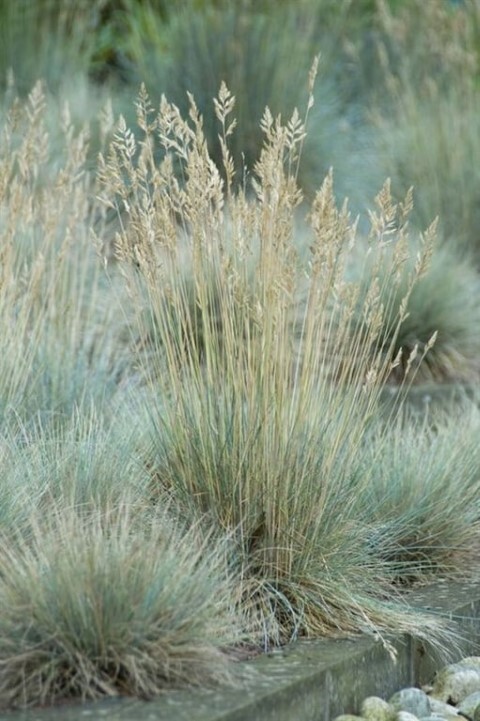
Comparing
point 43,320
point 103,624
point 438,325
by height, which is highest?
point 438,325

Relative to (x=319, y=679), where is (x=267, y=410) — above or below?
above

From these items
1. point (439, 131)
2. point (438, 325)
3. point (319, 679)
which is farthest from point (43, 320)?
point (439, 131)

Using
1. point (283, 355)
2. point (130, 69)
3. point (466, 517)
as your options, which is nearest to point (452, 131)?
point (130, 69)

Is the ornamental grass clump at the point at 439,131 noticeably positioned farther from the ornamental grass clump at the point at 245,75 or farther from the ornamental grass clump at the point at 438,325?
the ornamental grass clump at the point at 438,325

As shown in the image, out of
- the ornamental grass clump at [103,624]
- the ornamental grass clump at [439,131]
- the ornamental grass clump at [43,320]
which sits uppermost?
the ornamental grass clump at [439,131]

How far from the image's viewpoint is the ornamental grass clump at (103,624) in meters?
2.79

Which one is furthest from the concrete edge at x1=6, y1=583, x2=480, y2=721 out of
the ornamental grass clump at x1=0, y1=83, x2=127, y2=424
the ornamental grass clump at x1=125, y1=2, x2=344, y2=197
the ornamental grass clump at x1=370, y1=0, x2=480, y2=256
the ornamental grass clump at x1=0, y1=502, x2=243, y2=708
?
the ornamental grass clump at x1=125, y1=2, x2=344, y2=197

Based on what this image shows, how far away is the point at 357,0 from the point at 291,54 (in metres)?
3.76

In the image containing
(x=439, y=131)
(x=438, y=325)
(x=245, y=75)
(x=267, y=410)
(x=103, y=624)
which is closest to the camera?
(x=103, y=624)

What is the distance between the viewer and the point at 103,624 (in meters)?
2.80

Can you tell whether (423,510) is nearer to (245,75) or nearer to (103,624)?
(103,624)

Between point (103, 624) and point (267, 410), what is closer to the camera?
point (103, 624)

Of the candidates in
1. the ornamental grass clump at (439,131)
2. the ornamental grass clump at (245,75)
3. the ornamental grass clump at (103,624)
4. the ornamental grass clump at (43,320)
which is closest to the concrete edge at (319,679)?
the ornamental grass clump at (103,624)

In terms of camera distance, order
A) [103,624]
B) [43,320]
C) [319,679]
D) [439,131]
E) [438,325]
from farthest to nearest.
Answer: [439,131]
[438,325]
[43,320]
[319,679]
[103,624]
